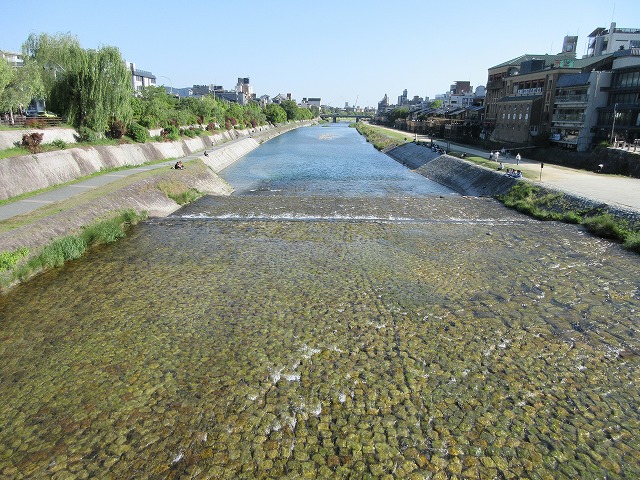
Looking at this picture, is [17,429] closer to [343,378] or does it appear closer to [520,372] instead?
[343,378]

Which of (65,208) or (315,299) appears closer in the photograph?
(315,299)

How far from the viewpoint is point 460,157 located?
51500 millimetres

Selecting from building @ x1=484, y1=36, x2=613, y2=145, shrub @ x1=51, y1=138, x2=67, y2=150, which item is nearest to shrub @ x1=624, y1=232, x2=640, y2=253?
building @ x1=484, y1=36, x2=613, y2=145

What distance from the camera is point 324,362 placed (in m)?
11.5

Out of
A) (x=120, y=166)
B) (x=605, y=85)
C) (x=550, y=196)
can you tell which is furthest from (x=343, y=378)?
(x=605, y=85)

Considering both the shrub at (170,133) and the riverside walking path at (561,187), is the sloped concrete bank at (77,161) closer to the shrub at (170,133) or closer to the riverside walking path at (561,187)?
the shrub at (170,133)

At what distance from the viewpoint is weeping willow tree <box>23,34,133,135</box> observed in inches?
1469

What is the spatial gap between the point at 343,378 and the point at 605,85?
50115mm

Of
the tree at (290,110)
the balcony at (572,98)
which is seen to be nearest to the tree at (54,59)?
the balcony at (572,98)

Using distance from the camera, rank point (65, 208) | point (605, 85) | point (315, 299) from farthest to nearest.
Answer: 1. point (605, 85)
2. point (65, 208)
3. point (315, 299)

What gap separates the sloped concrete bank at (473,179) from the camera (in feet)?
85.5

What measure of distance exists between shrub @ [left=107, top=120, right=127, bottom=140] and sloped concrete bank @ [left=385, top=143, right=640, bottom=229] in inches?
1276

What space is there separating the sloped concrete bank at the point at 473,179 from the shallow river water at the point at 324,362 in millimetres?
5514

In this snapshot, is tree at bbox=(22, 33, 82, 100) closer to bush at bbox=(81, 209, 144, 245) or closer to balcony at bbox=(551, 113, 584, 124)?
bush at bbox=(81, 209, 144, 245)
